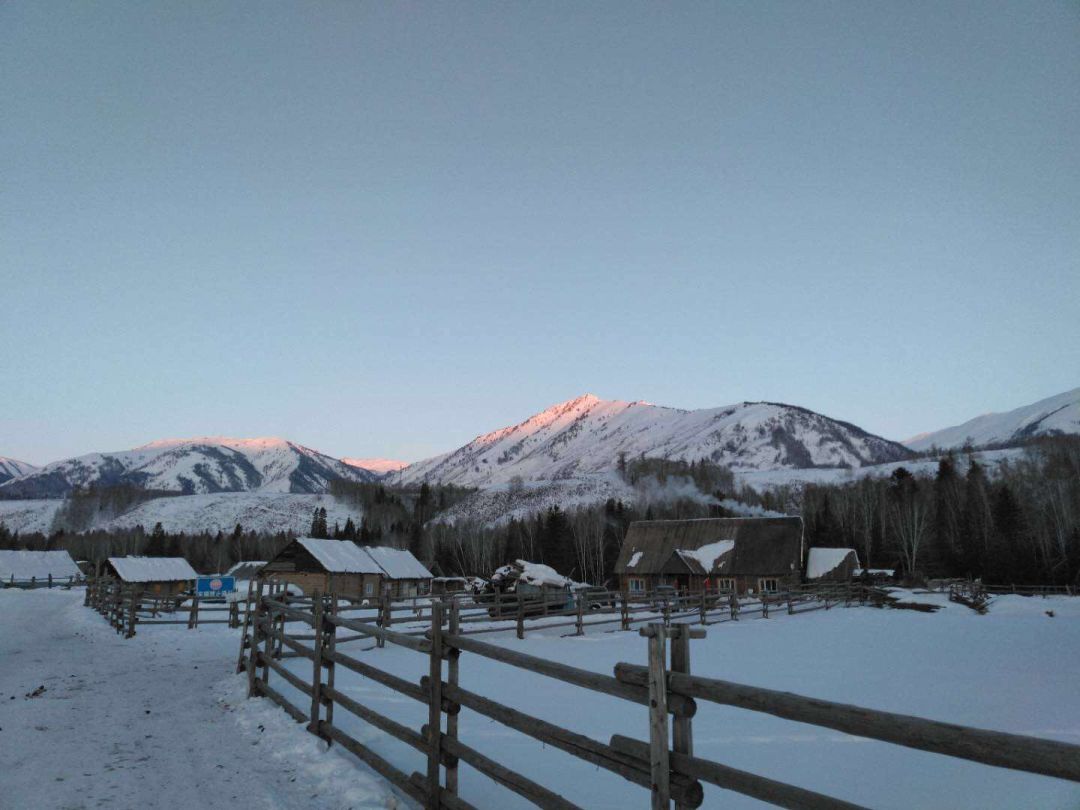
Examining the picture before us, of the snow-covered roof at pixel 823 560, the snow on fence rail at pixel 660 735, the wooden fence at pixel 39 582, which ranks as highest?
the snow on fence rail at pixel 660 735

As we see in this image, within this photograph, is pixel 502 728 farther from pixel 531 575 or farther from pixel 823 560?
pixel 823 560

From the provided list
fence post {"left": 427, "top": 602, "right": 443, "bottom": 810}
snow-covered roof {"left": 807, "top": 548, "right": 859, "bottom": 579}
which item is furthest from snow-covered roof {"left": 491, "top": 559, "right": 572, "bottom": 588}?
A: fence post {"left": 427, "top": 602, "right": 443, "bottom": 810}

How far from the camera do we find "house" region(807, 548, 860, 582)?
52.0 meters

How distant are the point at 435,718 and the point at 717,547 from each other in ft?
154

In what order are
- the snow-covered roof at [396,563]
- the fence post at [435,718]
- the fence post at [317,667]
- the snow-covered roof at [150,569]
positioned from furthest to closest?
the snow-covered roof at [150,569] < the snow-covered roof at [396,563] < the fence post at [317,667] < the fence post at [435,718]

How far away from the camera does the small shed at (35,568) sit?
7409 centimetres

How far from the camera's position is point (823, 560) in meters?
53.3

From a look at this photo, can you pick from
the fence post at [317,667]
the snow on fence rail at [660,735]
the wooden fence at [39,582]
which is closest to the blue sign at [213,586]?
the wooden fence at [39,582]

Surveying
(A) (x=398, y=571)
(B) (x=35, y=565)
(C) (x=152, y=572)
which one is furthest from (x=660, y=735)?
(B) (x=35, y=565)

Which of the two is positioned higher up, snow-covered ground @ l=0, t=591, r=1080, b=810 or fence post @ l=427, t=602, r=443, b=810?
fence post @ l=427, t=602, r=443, b=810

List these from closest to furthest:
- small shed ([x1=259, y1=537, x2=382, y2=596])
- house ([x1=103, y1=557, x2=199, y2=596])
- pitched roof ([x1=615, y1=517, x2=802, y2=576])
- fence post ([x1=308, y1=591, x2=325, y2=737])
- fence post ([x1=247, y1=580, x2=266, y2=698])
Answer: fence post ([x1=308, y1=591, x2=325, y2=737]), fence post ([x1=247, y1=580, x2=266, y2=698]), pitched roof ([x1=615, y1=517, x2=802, y2=576]), small shed ([x1=259, y1=537, x2=382, y2=596]), house ([x1=103, y1=557, x2=199, y2=596])

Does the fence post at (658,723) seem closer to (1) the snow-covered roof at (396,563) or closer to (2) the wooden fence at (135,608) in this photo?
(2) the wooden fence at (135,608)

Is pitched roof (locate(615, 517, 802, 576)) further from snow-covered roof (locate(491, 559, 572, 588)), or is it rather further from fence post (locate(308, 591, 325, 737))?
fence post (locate(308, 591, 325, 737))

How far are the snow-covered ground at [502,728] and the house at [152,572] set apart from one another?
42378 millimetres
